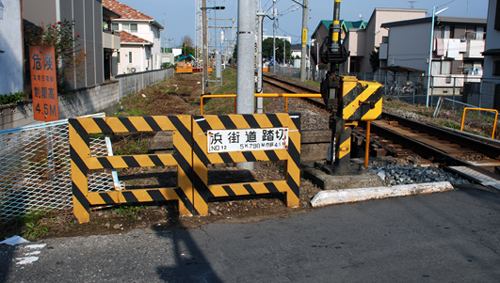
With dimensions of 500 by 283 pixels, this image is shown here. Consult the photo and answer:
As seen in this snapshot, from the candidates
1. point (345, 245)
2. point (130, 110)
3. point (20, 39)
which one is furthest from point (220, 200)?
point (130, 110)

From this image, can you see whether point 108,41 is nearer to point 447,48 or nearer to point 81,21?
point 81,21

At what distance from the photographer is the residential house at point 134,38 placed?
41.2m

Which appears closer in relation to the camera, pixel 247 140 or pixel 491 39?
pixel 247 140

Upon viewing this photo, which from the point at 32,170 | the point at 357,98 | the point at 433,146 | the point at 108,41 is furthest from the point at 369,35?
the point at 32,170

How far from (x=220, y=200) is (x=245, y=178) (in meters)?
1.01

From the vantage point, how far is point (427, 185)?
561 centimetres

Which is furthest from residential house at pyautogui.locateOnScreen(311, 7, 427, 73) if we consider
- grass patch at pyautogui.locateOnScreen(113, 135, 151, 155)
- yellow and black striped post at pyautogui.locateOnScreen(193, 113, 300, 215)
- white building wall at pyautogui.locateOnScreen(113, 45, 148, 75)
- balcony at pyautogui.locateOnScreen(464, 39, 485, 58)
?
yellow and black striped post at pyautogui.locateOnScreen(193, 113, 300, 215)

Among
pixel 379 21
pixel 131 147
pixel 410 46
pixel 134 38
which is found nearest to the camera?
pixel 131 147

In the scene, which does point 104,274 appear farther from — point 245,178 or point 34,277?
point 245,178

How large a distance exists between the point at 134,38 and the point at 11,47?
33.7 meters

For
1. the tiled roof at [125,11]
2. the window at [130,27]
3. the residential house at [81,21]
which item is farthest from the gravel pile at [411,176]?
the window at [130,27]

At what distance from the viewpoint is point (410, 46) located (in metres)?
39.7

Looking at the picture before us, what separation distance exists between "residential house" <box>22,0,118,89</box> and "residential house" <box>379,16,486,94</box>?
27519mm

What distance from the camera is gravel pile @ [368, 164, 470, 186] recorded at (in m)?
6.00
